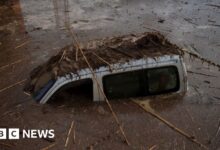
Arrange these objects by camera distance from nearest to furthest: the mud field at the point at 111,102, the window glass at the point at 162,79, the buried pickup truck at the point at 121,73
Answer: the mud field at the point at 111,102 → the buried pickup truck at the point at 121,73 → the window glass at the point at 162,79

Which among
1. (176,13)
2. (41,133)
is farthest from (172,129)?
(176,13)

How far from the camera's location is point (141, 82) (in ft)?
22.3

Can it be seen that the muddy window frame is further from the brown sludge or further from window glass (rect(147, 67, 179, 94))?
window glass (rect(147, 67, 179, 94))

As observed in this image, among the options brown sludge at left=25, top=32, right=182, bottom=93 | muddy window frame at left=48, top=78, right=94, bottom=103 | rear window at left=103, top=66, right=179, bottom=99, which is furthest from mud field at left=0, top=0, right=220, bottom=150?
brown sludge at left=25, top=32, right=182, bottom=93

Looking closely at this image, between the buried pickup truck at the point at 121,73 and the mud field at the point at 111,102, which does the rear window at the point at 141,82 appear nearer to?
the buried pickup truck at the point at 121,73

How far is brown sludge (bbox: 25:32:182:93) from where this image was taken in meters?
6.82

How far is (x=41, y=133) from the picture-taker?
6332mm

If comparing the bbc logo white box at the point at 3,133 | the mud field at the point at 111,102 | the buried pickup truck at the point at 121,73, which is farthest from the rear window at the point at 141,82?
the bbc logo white box at the point at 3,133

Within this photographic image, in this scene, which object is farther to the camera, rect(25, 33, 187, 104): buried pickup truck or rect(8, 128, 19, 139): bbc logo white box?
rect(25, 33, 187, 104): buried pickup truck

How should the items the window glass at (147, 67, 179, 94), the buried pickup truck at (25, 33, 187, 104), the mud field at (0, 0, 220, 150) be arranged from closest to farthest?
the mud field at (0, 0, 220, 150) → the buried pickup truck at (25, 33, 187, 104) → the window glass at (147, 67, 179, 94)

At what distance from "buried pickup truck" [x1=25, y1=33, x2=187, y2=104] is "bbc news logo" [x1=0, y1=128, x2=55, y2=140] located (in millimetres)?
733

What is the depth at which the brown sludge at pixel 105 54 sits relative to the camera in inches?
269

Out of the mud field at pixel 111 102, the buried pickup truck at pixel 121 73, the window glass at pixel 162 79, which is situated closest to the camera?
the mud field at pixel 111 102

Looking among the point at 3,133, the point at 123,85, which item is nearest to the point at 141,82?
the point at 123,85
